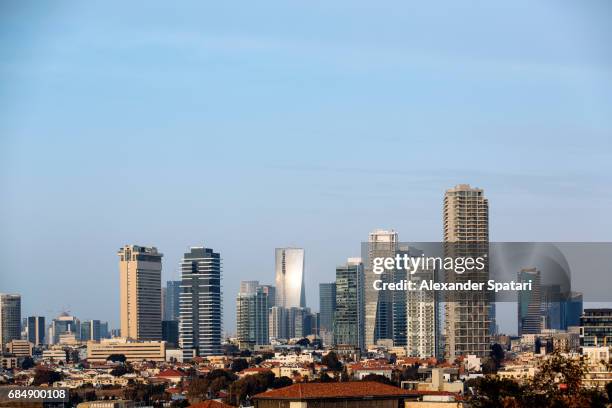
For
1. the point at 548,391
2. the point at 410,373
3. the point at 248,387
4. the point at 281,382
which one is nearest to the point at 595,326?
the point at 248,387

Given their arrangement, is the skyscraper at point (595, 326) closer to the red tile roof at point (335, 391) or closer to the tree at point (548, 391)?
the red tile roof at point (335, 391)

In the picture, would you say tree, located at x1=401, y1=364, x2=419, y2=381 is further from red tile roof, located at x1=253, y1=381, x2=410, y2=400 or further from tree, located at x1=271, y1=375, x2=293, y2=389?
red tile roof, located at x1=253, y1=381, x2=410, y2=400

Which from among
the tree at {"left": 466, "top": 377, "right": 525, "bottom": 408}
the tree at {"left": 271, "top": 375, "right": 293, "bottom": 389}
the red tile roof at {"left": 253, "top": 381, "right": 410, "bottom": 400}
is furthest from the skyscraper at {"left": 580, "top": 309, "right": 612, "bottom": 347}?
the tree at {"left": 466, "top": 377, "right": 525, "bottom": 408}

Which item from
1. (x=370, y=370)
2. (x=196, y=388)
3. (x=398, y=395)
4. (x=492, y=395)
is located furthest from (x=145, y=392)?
(x=492, y=395)

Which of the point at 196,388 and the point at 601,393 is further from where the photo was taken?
the point at 196,388

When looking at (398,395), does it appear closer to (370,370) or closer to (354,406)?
(354,406)

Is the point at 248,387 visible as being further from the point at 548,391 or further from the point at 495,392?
the point at 548,391

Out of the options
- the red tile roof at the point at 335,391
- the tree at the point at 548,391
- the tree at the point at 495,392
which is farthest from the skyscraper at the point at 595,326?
the tree at the point at 548,391

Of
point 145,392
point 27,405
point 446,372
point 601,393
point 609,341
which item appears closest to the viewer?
point 601,393
